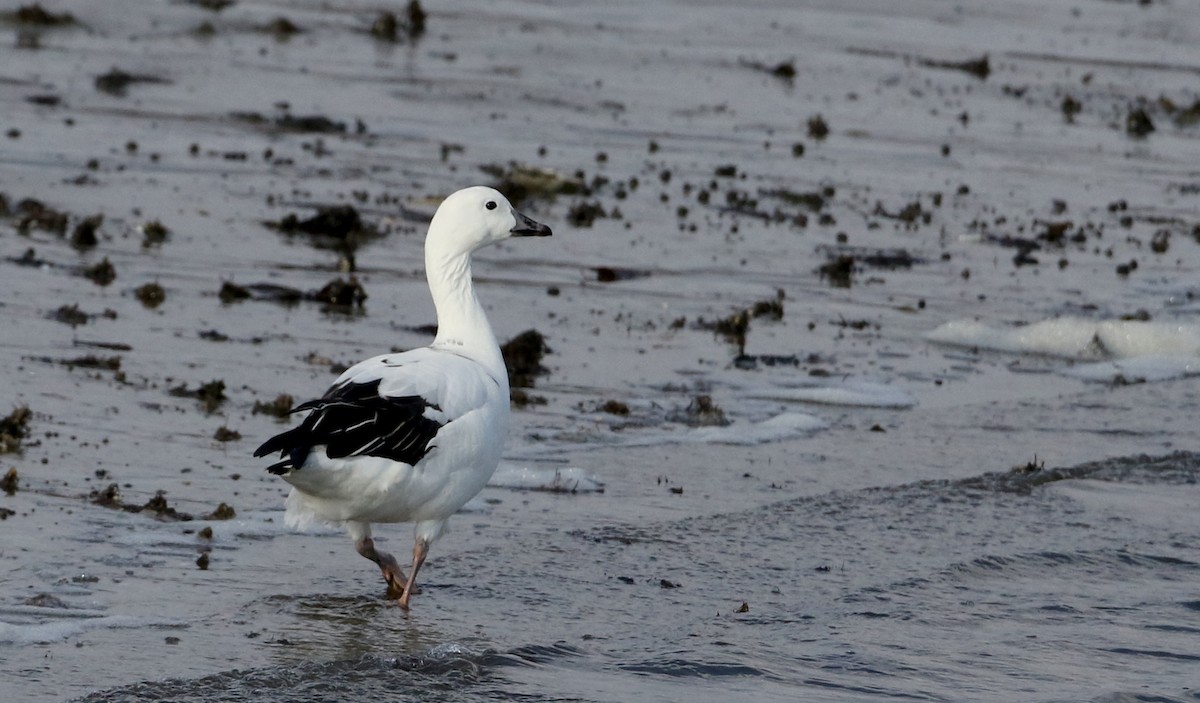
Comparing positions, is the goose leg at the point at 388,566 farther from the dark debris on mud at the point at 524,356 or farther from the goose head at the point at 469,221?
the dark debris on mud at the point at 524,356

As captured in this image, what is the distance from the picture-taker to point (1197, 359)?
1244 cm

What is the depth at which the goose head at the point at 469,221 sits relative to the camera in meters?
8.20

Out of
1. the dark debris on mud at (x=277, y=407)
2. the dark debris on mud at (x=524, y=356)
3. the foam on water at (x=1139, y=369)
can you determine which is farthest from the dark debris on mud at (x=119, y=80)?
the foam on water at (x=1139, y=369)

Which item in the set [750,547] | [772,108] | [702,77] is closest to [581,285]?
[750,547]

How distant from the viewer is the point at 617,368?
11.1 m

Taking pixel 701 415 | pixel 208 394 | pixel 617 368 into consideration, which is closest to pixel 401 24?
pixel 617 368

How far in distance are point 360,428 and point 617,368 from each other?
177 inches

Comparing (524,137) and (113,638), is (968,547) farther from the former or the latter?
(524,137)

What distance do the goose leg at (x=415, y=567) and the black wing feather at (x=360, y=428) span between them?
474mm

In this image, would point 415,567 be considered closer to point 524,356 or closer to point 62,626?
point 62,626

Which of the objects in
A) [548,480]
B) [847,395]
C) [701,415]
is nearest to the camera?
[548,480]

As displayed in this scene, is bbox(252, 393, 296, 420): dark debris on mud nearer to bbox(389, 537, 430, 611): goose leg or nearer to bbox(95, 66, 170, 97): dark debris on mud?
bbox(389, 537, 430, 611): goose leg

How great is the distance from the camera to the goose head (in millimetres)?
8203

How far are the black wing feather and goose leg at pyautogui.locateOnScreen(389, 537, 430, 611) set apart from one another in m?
0.47
